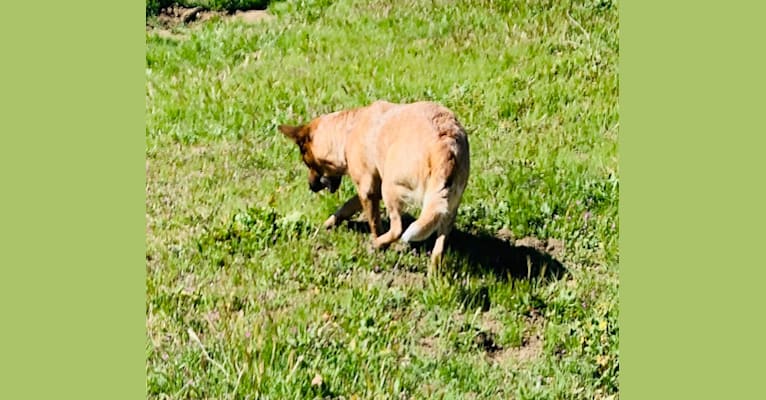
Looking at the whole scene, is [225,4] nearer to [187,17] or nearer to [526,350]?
[187,17]

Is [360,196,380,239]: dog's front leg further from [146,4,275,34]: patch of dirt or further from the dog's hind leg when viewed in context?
[146,4,275,34]: patch of dirt

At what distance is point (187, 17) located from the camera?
873 cm

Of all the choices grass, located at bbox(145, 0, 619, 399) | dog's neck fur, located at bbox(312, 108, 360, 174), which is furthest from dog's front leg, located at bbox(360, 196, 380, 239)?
dog's neck fur, located at bbox(312, 108, 360, 174)

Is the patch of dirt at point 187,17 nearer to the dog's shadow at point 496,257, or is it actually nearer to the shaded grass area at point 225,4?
the shaded grass area at point 225,4

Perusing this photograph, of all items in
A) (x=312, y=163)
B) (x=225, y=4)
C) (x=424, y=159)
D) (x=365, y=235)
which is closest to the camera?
(x=424, y=159)

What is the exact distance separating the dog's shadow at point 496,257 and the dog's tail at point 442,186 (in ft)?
1.65

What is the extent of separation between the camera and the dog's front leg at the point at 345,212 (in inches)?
330

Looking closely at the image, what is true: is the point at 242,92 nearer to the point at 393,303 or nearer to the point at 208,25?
the point at 208,25

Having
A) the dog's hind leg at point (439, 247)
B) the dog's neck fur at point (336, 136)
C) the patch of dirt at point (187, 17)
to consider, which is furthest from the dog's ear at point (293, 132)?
the dog's hind leg at point (439, 247)

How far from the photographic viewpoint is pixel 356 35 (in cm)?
885

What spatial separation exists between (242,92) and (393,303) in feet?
7.42

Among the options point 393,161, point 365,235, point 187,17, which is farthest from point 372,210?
point 187,17

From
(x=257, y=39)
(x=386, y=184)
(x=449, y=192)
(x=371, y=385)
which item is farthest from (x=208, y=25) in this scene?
(x=371, y=385)

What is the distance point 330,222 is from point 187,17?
2009 mm
